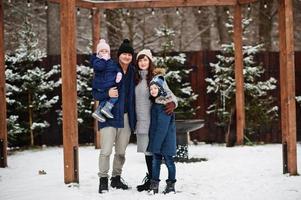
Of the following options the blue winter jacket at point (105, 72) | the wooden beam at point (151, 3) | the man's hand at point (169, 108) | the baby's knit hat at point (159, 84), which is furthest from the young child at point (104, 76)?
the wooden beam at point (151, 3)

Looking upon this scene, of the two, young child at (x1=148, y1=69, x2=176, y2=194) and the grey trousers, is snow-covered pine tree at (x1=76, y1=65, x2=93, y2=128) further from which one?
young child at (x1=148, y1=69, x2=176, y2=194)

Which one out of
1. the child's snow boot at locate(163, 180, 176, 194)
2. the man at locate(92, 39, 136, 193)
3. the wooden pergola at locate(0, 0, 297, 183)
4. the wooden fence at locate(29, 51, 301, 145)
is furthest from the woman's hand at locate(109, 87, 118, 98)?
the wooden fence at locate(29, 51, 301, 145)

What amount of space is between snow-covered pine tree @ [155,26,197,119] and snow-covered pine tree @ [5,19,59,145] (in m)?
2.69

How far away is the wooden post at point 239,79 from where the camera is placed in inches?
382

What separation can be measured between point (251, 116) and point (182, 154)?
3.37 metres

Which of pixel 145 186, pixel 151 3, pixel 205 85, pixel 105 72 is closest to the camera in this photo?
pixel 105 72

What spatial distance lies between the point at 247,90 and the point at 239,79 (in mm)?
897

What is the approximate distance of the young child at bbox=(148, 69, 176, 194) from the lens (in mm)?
5332

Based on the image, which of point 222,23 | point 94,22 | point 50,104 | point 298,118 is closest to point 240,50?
point 298,118

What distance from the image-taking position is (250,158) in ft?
26.6

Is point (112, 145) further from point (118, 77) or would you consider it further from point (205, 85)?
point (205, 85)

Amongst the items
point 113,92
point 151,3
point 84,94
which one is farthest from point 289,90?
point 84,94

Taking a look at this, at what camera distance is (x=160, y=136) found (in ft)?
17.4

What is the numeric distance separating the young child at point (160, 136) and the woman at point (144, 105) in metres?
0.07
